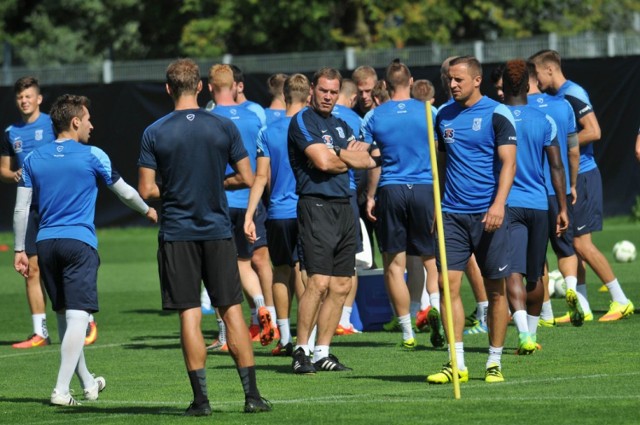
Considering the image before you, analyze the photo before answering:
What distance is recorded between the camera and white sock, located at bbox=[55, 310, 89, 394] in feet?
30.0

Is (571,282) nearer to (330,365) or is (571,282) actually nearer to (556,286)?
(556,286)

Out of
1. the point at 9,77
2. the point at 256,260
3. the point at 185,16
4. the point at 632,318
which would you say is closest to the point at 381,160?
the point at 256,260

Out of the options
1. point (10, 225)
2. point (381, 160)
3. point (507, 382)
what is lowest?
point (10, 225)

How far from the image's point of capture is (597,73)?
23281 mm

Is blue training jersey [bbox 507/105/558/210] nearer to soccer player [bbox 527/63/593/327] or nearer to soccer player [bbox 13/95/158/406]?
soccer player [bbox 527/63/593/327]

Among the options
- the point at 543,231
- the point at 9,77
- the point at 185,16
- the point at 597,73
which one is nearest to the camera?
the point at 543,231

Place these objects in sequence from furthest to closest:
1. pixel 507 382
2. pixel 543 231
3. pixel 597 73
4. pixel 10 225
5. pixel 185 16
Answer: pixel 185 16 → pixel 10 225 → pixel 597 73 → pixel 543 231 → pixel 507 382

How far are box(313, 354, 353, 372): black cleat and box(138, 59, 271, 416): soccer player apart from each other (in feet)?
→ 6.63

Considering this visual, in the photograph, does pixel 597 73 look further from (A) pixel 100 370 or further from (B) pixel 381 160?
(A) pixel 100 370

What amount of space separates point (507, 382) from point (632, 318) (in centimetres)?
406

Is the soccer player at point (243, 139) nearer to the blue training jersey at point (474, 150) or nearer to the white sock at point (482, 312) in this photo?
the white sock at point (482, 312)

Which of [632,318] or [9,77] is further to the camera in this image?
[9,77]

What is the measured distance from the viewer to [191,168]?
27.8 feet

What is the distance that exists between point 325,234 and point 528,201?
1601mm
